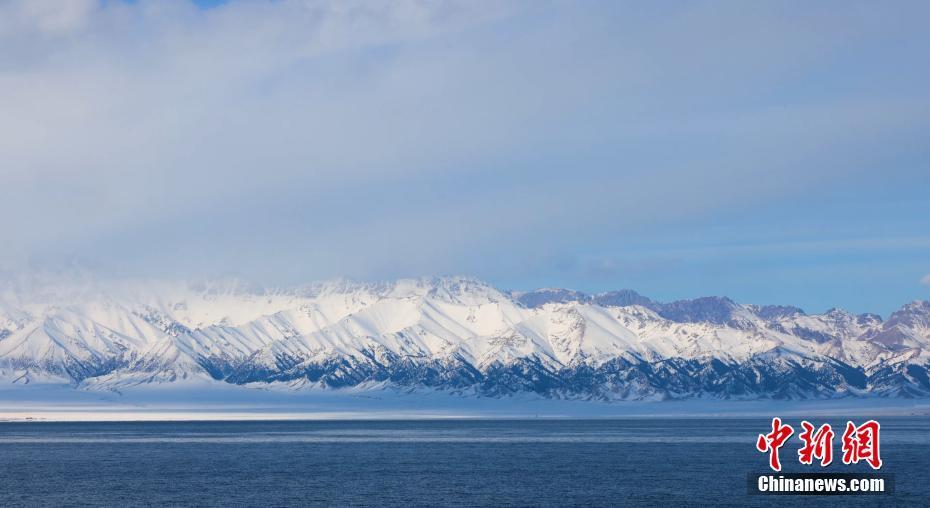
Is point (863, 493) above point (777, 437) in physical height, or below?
below

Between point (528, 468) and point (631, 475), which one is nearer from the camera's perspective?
point (631, 475)

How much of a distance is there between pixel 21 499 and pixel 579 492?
54849 millimetres

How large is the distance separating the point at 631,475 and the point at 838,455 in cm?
5220

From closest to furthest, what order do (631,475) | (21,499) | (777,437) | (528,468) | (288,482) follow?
(777,437) < (21,499) < (288,482) < (631,475) < (528,468)

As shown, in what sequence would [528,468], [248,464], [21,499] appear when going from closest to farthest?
1. [21,499]
2. [528,468]
3. [248,464]

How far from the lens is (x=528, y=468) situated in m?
157

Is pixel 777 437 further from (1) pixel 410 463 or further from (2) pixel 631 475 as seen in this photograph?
(1) pixel 410 463

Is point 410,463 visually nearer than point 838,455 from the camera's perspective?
Yes

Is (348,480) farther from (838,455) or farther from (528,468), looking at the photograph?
(838,455)

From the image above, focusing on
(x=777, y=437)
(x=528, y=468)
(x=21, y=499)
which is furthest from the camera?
(x=528, y=468)

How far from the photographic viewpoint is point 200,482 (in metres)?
138

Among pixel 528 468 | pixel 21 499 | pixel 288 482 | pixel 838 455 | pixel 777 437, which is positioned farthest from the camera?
pixel 838 455

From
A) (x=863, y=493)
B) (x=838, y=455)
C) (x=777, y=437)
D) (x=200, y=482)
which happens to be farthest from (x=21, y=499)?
(x=838, y=455)

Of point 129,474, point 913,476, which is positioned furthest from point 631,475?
point 129,474
